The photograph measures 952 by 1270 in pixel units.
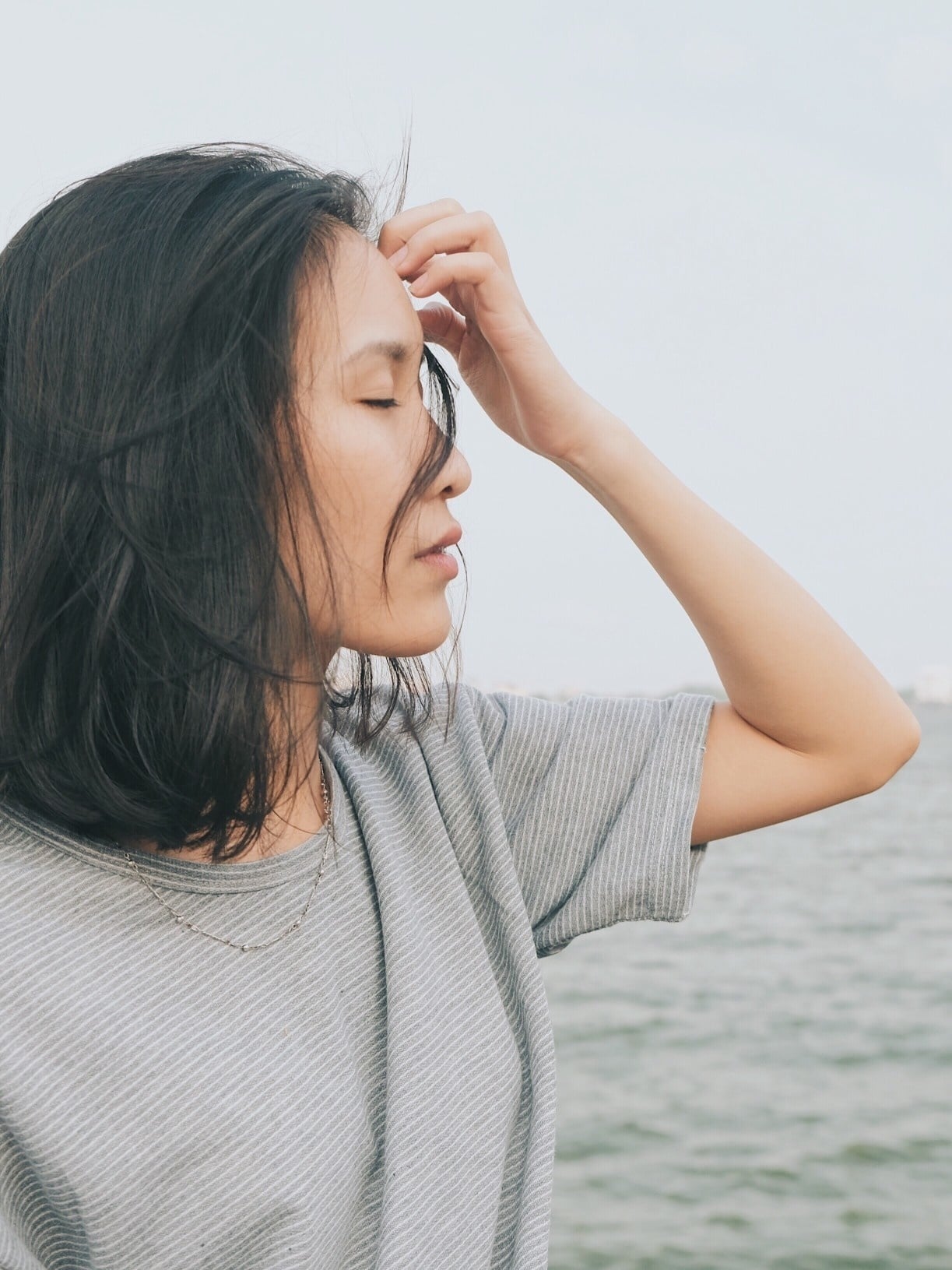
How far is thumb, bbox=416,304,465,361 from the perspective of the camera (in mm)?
1661

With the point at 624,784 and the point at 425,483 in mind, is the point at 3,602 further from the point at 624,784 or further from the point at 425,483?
the point at 624,784

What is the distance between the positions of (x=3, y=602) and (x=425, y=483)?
414 millimetres

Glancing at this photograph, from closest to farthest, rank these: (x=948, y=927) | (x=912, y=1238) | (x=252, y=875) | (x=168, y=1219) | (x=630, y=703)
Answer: (x=168, y=1219), (x=252, y=875), (x=630, y=703), (x=912, y=1238), (x=948, y=927)

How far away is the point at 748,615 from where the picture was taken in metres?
1.51

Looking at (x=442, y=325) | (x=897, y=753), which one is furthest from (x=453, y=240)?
(x=897, y=753)

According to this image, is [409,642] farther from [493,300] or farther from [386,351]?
[493,300]

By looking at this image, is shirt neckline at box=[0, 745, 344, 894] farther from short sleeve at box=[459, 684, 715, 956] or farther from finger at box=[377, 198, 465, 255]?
finger at box=[377, 198, 465, 255]

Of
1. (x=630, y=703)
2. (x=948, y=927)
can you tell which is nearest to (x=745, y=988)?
(x=948, y=927)

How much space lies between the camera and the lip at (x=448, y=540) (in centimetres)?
136

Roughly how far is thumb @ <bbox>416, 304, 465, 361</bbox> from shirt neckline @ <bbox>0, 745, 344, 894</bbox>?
651mm

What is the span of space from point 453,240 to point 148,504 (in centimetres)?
50

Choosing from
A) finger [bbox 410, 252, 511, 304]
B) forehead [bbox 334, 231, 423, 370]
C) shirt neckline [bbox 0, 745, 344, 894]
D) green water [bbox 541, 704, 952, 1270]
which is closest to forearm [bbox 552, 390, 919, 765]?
finger [bbox 410, 252, 511, 304]

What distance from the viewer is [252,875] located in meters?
1.33

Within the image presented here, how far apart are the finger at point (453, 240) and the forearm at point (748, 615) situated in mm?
205
